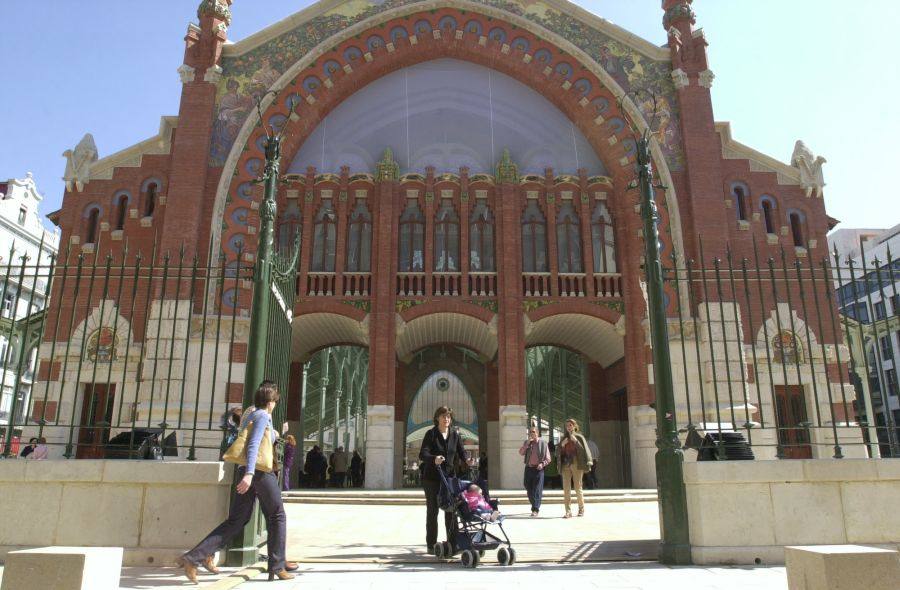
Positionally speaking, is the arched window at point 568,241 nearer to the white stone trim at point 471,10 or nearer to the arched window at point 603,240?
the arched window at point 603,240

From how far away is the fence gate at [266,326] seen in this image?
701 centimetres

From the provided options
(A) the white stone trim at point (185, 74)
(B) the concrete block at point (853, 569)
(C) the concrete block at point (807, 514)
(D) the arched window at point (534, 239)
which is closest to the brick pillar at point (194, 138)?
(A) the white stone trim at point (185, 74)

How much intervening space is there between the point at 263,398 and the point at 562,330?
17629mm

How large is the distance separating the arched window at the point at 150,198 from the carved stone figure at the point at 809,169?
2022 centimetres

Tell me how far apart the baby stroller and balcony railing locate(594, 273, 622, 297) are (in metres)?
14.5

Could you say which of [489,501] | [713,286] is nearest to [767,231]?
[713,286]

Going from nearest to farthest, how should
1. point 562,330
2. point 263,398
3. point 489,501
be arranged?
point 263,398 → point 489,501 → point 562,330

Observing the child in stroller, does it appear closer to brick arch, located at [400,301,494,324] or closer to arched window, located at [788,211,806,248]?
brick arch, located at [400,301,494,324]

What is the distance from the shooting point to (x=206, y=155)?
21.2 m

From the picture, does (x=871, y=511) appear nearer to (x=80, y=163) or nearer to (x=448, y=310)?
(x=448, y=310)

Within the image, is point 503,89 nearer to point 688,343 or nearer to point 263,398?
point 688,343

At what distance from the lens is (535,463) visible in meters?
12.6

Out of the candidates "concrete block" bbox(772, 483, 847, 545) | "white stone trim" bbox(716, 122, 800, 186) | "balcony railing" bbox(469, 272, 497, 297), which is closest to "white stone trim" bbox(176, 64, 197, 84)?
"balcony railing" bbox(469, 272, 497, 297)

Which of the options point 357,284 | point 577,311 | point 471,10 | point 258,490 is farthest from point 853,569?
point 471,10
